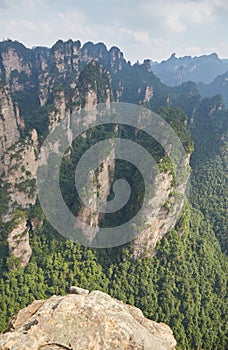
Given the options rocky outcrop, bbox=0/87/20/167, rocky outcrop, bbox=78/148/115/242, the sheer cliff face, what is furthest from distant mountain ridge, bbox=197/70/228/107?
rocky outcrop, bbox=0/87/20/167

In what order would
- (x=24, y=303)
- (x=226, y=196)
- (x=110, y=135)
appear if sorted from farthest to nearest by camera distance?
(x=226, y=196) → (x=110, y=135) → (x=24, y=303)

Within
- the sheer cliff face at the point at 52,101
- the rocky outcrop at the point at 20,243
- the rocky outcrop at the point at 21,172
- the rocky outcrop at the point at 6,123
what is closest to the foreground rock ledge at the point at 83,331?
the rocky outcrop at the point at 20,243

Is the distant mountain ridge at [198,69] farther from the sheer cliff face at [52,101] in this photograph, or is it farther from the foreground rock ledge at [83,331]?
the foreground rock ledge at [83,331]

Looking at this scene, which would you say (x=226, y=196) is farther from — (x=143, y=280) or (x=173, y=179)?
(x=143, y=280)

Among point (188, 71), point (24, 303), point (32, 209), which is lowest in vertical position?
point (24, 303)

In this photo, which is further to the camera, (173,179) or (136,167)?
(136,167)

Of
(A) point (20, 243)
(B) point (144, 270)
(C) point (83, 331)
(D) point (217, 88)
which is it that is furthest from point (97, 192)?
(D) point (217, 88)

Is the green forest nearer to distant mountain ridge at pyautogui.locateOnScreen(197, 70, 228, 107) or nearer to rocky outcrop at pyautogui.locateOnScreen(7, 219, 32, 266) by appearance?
rocky outcrop at pyautogui.locateOnScreen(7, 219, 32, 266)

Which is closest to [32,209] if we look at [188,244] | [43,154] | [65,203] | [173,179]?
[65,203]
